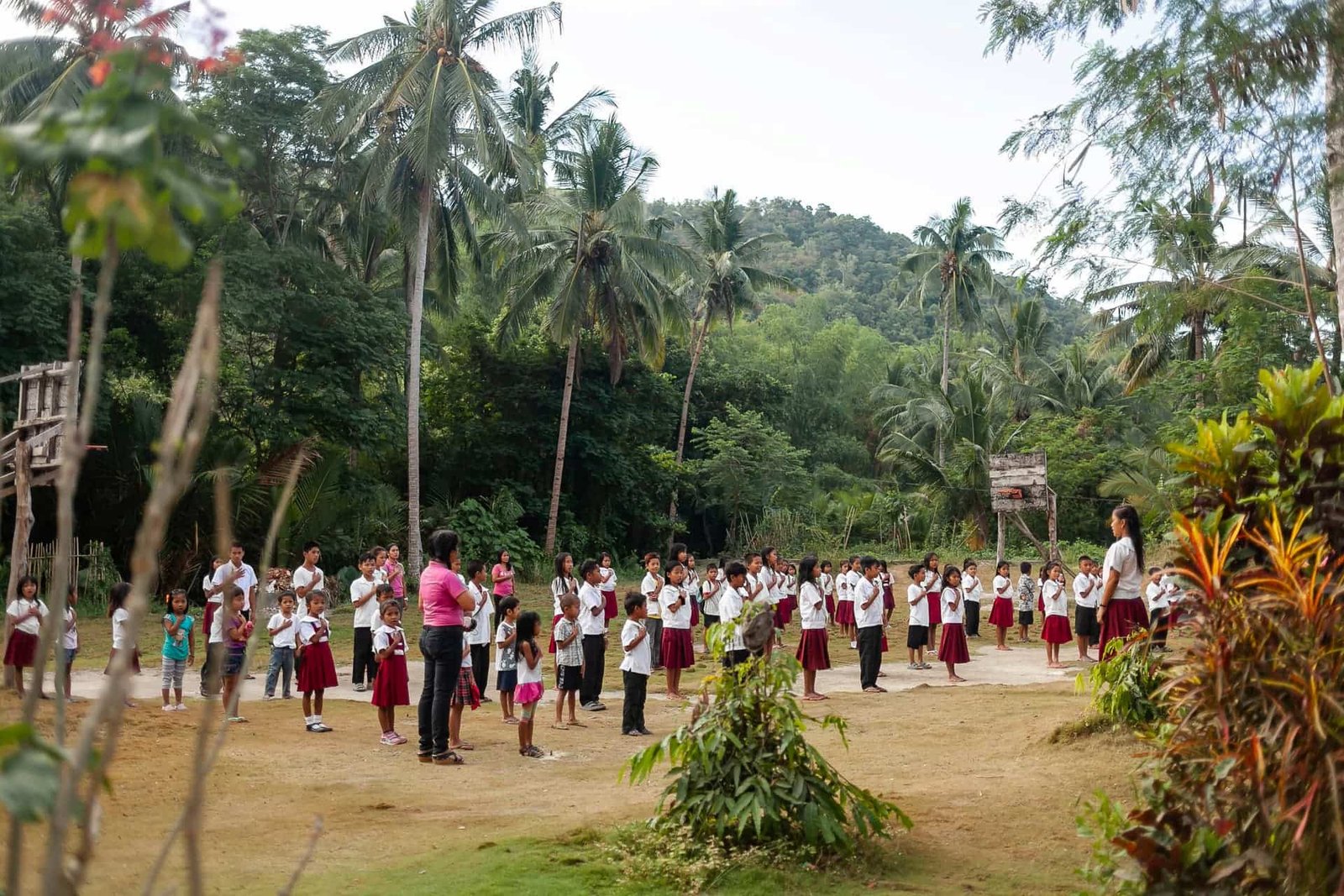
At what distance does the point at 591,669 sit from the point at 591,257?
17378mm

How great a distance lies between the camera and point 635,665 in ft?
32.0

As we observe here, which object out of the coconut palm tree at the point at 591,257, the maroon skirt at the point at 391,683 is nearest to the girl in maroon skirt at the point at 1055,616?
the maroon skirt at the point at 391,683

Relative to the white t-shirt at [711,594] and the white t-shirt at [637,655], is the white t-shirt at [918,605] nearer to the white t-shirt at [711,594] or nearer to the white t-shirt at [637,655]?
the white t-shirt at [711,594]

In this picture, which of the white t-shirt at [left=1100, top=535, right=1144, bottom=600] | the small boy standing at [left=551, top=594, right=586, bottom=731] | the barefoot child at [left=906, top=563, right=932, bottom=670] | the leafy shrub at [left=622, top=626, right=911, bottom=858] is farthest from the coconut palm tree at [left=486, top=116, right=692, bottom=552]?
the leafy shrub at [left=622, top=626, right=911, bottom=858]

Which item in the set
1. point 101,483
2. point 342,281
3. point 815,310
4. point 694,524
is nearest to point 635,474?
point 694,524

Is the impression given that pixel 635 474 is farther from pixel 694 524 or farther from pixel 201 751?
pixel 201 751

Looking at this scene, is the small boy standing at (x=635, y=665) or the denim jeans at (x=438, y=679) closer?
the denim jeans at (x=438, y=679)

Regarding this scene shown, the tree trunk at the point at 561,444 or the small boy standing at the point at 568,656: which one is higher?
the tree trunk at the point at 561,444

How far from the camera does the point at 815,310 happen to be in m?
51.2

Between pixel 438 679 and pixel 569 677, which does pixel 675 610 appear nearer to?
pixel 569 677

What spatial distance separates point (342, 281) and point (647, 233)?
8748 millimetres

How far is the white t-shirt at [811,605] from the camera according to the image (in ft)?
40.1

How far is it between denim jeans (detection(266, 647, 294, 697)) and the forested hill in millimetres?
34778

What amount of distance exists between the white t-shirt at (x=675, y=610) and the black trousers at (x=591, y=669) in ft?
2.27
